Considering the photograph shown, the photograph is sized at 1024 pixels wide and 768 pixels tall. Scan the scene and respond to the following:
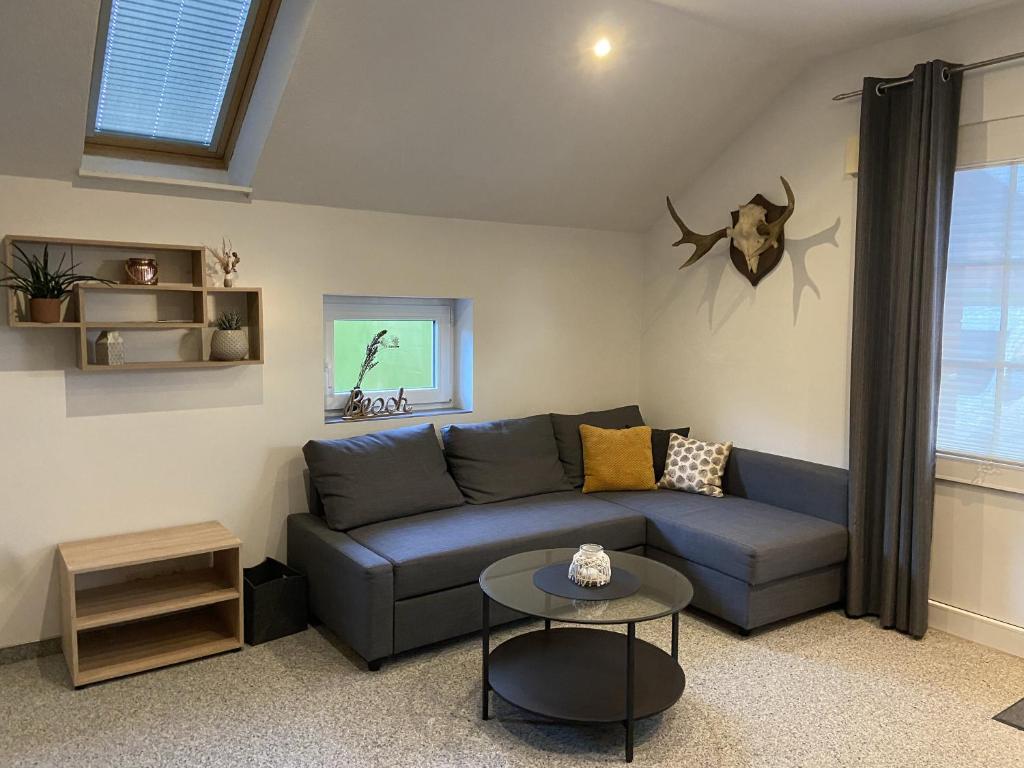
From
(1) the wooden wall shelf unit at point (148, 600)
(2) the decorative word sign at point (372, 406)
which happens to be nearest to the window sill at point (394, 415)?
(2) the decorative word sign at point (372, 406)

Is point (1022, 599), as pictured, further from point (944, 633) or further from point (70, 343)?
point (70, 343)

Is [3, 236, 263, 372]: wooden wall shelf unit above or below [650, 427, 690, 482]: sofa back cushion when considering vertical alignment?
above

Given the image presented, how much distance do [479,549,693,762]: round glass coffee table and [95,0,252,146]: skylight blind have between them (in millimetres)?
2245

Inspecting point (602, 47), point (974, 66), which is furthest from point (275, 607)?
point (974, 66)

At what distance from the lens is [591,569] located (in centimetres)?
261

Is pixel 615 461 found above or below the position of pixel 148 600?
above

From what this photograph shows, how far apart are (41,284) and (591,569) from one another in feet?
7.36

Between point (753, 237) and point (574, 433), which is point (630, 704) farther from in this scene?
point (753, 237)

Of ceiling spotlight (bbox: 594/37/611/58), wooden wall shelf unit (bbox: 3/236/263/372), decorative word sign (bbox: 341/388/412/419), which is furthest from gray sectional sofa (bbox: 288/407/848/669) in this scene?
ceiling spotlight (bbox: 594/37/611/58)

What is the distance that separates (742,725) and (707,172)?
2891 mm

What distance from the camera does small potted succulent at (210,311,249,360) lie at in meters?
3.27

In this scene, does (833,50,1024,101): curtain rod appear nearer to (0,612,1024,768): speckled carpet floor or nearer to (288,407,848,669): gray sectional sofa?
(288,407,848,669): gray sectional sofa

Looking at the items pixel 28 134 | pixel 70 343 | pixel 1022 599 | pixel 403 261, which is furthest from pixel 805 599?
pixel 28 134

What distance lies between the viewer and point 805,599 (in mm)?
3428
